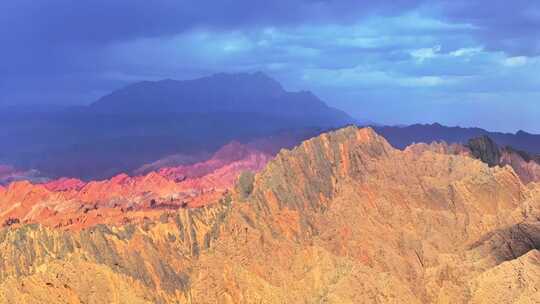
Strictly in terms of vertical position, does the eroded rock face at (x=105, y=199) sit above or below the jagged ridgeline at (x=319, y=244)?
below

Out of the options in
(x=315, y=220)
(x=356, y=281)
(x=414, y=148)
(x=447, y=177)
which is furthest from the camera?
(x=414, y=148)

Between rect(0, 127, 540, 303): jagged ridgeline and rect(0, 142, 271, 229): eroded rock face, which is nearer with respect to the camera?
rect(0, 127, 540, 303): jagged ridgeline

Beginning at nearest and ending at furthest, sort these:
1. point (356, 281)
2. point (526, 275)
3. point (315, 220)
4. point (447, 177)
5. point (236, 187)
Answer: point (526, 275) < point (356, 281) < point (315, 220) < point (236, 187) < point (447, 177)

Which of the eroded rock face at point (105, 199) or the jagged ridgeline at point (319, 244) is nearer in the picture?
the jagged ridgeline at point (319, 244)

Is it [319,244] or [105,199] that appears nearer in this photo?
[319,244]

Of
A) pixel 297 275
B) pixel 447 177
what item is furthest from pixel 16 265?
pixel 447 177

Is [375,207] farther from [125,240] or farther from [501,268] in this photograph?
[125,240]

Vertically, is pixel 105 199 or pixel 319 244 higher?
pixel 319 244

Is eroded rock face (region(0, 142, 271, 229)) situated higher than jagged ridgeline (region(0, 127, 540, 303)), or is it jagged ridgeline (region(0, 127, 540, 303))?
jagged ridgeline (region(0, 127, 540, 303))
